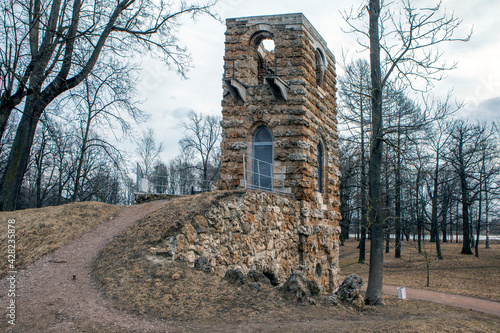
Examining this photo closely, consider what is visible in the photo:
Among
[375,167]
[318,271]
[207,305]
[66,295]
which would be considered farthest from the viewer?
[318,271]

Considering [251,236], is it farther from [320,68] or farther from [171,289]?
[320,68]

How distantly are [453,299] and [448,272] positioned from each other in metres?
8.81

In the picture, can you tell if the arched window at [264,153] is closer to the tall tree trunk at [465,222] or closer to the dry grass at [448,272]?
the dry grass at [448,272]

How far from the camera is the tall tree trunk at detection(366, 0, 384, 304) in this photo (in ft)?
40.0

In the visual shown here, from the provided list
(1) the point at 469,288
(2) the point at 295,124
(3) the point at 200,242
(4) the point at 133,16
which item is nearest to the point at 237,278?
(3) the point at 200,242

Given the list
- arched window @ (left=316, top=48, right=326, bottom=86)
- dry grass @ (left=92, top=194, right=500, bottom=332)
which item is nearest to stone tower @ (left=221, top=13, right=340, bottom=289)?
arched window @ (left=316, top=48, right=326, bottom=86)

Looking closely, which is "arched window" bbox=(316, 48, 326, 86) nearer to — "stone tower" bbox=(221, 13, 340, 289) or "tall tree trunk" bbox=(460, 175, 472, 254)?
"stone tower" bbox=(221, 13, 340, 289)

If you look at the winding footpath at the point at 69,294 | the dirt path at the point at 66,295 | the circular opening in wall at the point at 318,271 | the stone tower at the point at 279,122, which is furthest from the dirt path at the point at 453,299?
the dirt path at the point at 66,295

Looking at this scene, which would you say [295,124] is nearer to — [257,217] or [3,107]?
[257,217]

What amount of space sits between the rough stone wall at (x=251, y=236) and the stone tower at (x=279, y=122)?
13.2 inches

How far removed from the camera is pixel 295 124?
45.2 ft

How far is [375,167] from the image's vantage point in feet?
40.6

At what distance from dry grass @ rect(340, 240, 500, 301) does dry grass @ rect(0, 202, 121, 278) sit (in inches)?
468

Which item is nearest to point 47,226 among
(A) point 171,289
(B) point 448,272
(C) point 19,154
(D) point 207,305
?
(C) point 19,154
